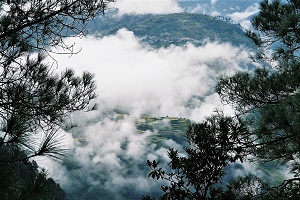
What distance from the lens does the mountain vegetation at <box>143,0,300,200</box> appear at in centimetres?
391

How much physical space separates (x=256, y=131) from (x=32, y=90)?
4376 millimetres

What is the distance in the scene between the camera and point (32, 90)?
426 centimetres

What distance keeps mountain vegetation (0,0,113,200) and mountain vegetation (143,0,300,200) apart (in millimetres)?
1695

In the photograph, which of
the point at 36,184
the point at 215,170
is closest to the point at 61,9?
the point at 36,184

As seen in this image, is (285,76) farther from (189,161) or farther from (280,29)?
(189,161)

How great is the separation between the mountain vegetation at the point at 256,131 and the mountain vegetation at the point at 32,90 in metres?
1.69

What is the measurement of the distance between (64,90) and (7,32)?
5.80 feet

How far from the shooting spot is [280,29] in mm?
6324

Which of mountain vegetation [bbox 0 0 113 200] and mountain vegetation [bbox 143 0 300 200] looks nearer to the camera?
mountain vegetation [bbox 0 0 113 200]

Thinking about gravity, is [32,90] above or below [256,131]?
below

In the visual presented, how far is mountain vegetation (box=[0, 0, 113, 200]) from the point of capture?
2.71 m

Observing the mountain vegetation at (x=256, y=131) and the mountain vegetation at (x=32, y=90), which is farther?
the mountain vegetation at (x=256, y=131)

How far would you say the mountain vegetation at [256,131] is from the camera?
3.91m

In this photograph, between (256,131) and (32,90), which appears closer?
(32,90)
